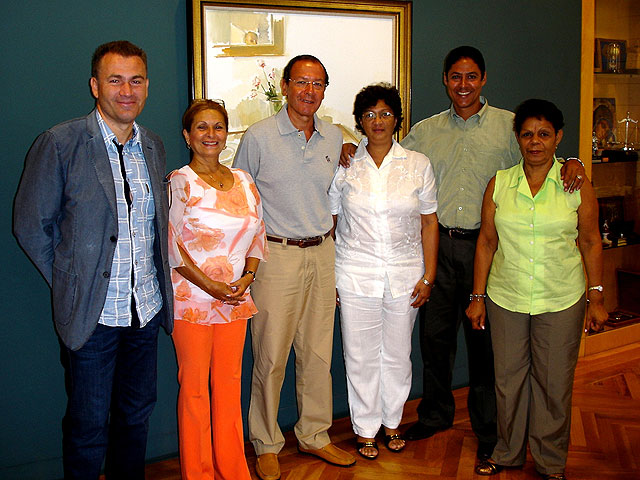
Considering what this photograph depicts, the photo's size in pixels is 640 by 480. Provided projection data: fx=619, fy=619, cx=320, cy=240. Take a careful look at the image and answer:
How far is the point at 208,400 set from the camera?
2.44 metres

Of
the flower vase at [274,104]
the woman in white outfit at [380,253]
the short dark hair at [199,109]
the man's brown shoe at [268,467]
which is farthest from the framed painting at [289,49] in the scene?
the man's brown shoe at [268,467]

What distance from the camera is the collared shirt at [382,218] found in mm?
2705

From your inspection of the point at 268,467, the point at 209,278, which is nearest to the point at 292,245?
the point at 209,278

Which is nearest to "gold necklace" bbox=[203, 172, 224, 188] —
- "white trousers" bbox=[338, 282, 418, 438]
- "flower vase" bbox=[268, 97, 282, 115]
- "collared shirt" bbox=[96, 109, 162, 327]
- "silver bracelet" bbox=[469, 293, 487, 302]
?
"collared shirt" bbox=[96, 109, 162, 327]

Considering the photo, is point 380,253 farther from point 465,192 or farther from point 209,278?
point 209,278

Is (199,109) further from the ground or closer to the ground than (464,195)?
further from the ground

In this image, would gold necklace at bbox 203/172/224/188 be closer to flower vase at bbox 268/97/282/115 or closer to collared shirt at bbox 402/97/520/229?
flower vase at bbox 268/97/282/115

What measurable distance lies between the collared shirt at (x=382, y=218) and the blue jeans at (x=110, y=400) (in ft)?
3.07

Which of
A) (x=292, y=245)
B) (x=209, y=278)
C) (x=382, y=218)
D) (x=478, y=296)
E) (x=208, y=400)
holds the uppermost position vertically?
(x=382, y=218)

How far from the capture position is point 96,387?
208cm

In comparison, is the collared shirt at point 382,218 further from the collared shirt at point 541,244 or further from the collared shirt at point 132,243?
the collared shirt at point 132,243

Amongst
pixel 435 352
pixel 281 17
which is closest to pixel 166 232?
pixel 281 17

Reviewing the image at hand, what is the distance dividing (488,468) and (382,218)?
1211mm

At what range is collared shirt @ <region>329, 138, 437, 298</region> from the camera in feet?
8.87
